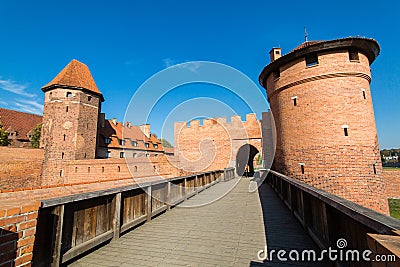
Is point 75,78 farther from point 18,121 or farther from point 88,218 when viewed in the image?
point 88,218

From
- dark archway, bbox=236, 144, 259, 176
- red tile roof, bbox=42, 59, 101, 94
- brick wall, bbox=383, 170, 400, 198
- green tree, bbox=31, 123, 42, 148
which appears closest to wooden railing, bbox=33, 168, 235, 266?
dark archway, bbox=236, 144, 259, 176

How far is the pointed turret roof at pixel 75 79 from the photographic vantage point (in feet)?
76.1

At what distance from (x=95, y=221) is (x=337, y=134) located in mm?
10706

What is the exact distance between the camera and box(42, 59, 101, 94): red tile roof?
923 inches

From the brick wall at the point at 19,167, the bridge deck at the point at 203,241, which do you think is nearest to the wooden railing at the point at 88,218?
the bridge deck at the point at 203,241

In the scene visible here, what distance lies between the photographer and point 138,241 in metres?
3.27

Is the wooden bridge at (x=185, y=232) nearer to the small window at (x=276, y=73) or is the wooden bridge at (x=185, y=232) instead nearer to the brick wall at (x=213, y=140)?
the small window at (x=276, y=73)

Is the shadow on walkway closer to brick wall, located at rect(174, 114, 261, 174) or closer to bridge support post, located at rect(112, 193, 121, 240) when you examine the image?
bridge support post, located at rect(112, 193, 121, 240)

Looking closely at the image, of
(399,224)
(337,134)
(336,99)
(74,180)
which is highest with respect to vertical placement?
(336,99)

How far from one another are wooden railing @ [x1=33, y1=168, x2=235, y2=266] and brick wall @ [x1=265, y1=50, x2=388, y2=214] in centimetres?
831

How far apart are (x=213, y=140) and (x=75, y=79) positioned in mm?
18165

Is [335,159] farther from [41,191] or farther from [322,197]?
[41,191]

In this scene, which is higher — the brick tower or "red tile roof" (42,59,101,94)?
"red tile roof" (42,59,101,94)

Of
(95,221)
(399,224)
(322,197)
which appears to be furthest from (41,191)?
(399,224)
